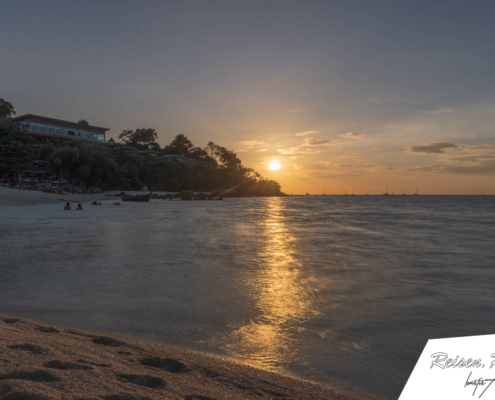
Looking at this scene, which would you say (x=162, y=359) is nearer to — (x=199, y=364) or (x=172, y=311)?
(x=199, y=364)

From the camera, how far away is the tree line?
43.2 m

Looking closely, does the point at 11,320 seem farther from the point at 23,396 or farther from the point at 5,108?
the point at 5,108

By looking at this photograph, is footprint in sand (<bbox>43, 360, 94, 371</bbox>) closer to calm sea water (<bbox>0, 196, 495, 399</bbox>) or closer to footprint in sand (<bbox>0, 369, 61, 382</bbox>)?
footprint in sand (<bbox>0, 369, 61, 382</bbox>)

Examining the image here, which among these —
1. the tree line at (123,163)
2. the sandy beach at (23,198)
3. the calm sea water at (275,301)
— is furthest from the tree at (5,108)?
the calm sea water at (275,301)

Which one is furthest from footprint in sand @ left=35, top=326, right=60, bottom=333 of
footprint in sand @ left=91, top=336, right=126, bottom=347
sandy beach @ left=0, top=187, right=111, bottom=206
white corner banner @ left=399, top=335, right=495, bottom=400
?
sandy beach @ left=0, top=187, right=111, bottom=206

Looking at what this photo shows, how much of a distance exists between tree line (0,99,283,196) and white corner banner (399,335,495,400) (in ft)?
167

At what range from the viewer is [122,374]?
2506 mm

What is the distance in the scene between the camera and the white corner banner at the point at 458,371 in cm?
258

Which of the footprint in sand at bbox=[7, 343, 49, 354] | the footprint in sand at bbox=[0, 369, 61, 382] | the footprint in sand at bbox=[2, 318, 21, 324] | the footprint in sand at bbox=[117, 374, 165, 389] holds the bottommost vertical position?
the footprint in sand at bbox=[2, 318, 21, 324]

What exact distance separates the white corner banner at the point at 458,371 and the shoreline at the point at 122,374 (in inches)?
28.9

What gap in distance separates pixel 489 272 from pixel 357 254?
11.9 feet

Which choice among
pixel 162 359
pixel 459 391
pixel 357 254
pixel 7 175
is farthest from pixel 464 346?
pixel 7 175

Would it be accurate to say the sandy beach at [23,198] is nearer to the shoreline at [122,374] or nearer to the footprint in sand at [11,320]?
the footprint in sand at [11,320]

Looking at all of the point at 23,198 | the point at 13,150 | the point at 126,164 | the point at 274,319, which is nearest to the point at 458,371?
the point at 274,319
